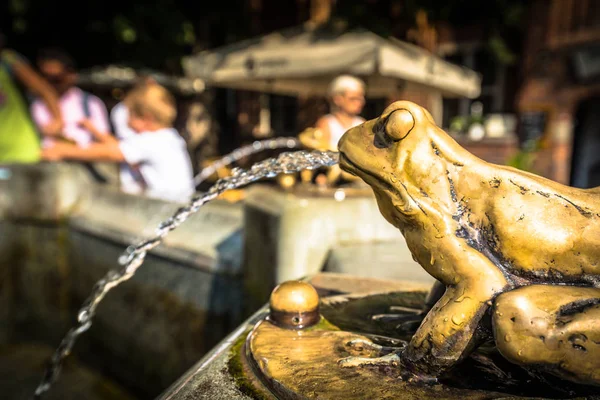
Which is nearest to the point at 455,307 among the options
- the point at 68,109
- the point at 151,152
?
the point at 151,152

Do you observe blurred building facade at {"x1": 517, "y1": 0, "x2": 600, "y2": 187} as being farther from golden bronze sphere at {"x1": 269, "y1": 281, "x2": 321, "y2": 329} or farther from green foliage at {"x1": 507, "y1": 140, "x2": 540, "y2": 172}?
golden bronze sphere at {"x1": 269, "y1": 281, "x2": 321, "y2": 329}

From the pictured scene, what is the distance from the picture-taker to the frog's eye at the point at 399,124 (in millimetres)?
893

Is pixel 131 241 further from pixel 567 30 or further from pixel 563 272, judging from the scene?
pixel 567 30

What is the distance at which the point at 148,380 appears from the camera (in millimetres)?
2314

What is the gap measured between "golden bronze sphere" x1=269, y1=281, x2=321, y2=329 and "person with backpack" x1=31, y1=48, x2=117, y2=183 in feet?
7.82

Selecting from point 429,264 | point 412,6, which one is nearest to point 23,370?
point 429,264

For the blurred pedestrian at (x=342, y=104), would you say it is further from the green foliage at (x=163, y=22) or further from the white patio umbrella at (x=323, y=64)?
the green foliage at (x=163, y=22)

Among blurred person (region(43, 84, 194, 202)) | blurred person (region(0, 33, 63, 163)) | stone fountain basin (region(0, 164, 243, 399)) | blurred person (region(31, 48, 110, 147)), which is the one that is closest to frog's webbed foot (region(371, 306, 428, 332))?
stone fountain basin (region(0, 164, 243, 399))

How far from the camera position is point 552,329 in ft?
2.52

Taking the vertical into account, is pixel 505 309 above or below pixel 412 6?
below

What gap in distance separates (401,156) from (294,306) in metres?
0.44

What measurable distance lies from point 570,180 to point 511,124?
1366 millimetres

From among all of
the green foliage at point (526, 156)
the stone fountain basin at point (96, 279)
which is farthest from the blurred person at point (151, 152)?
the green foliage at point (526, 156)

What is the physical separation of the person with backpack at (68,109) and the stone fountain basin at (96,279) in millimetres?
437
